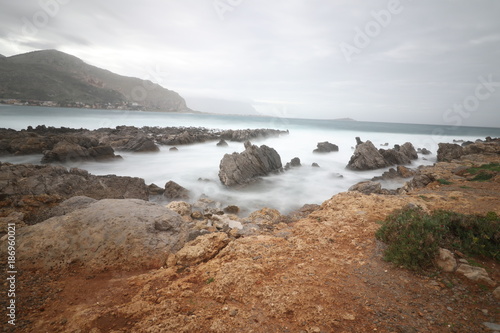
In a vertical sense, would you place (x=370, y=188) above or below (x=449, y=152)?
below

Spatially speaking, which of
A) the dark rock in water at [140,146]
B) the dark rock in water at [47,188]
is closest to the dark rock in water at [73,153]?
the dark rock in water at [140,146]

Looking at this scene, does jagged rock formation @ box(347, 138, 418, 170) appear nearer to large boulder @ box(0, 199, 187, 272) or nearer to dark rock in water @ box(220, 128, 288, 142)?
large boulder @ box(0, 199, 187, 272)

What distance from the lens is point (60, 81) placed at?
84375 millimetres

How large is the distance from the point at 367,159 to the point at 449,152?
11128 mm

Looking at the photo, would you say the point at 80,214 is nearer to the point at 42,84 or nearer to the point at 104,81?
the point at 42,84

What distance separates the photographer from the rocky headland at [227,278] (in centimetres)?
307

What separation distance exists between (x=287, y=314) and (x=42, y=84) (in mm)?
110818

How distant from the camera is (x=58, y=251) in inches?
181

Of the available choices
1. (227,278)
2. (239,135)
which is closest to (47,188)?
(227,278)

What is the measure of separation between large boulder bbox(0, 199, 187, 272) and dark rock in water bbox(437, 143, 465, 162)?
92.2 ft

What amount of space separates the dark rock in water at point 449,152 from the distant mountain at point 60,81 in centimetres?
10944

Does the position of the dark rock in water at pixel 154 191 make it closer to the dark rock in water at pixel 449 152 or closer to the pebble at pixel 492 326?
the pebble at pixel 492 326

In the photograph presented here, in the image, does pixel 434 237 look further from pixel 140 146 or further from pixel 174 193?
pixel 140 146

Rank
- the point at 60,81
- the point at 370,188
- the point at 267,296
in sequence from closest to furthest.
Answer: the point at 267,296
the point at 370,188
the point at 60,81
